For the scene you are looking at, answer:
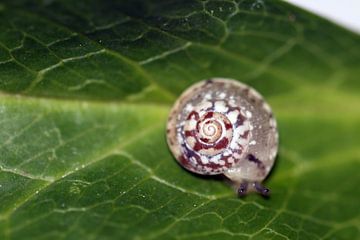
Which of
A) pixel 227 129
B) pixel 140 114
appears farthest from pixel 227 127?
pixel 140 114

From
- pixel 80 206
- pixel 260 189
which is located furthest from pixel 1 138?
pixel 260 189

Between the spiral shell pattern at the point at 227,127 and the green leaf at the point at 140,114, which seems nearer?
the green leaf at the point at 140,114

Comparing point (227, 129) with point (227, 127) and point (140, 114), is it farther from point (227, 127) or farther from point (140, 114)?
point (140, 114)

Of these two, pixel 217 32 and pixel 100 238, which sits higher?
pixel 217 32

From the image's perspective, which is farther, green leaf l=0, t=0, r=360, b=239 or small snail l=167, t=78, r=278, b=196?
small snail l=167, t=78, r=278, b=196

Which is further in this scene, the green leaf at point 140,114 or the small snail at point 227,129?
the small snail at point 227,129

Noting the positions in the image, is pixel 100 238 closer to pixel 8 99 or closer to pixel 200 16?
pixel 8 99
